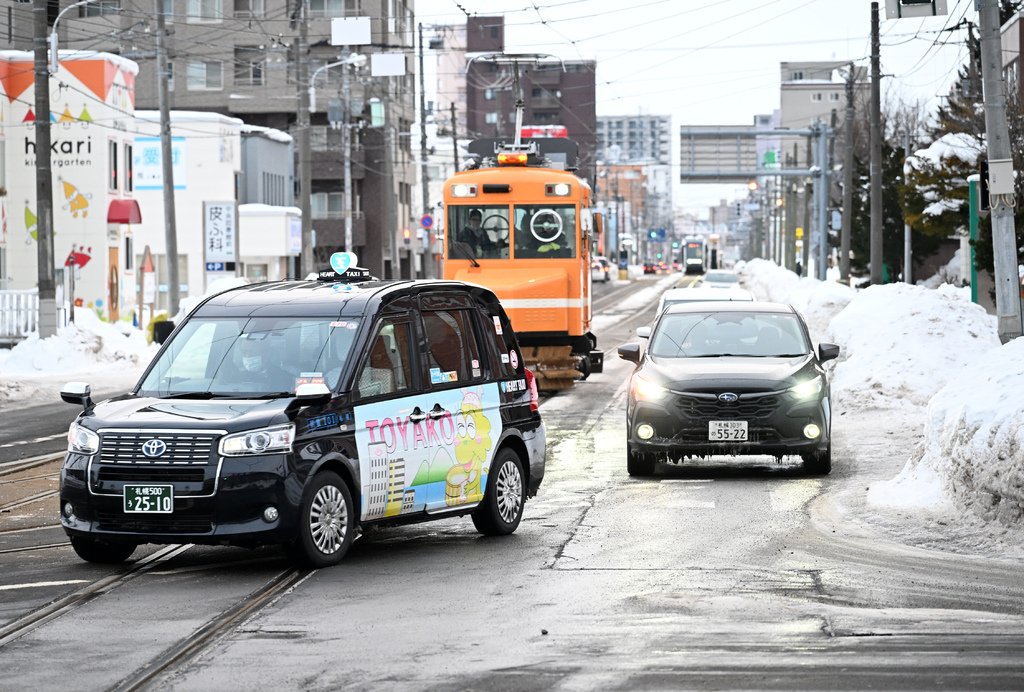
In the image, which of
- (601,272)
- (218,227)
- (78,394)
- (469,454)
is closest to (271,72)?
(218,227)

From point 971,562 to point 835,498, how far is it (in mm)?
3499

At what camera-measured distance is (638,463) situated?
15930 millimetres

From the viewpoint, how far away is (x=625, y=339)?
48.3m

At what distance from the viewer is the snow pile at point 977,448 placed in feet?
37.5

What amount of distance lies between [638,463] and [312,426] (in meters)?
6.20

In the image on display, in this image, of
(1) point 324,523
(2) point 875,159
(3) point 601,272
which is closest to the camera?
(1) point 324,523

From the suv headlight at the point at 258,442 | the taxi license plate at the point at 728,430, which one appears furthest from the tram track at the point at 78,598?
the taxi license plate at the point at 728,430

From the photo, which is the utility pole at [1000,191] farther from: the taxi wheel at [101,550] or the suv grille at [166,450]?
the suv grille at [166,450]

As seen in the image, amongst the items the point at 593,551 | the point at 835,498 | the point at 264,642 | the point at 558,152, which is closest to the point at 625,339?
the point at 558,152

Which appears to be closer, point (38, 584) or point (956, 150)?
point (38, 584)

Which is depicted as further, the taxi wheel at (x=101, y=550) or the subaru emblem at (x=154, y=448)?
the taxi wheel at (x=101, y=550)

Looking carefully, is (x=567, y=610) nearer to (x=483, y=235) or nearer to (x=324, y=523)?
(x=324, y=523)

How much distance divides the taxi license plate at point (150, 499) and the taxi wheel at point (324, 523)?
0.79 m

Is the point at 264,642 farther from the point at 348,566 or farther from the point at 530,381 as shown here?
the point at 530,381
